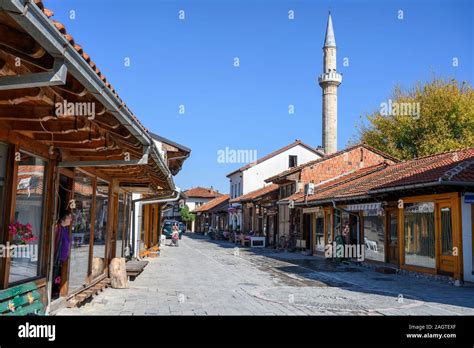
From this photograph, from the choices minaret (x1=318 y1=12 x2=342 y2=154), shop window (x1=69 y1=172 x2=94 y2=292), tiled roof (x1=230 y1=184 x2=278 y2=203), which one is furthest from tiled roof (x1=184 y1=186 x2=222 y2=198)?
shop window (x1=69 y1=172 x2=94 y2=292)

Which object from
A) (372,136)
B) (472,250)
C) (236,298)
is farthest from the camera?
(372,136)

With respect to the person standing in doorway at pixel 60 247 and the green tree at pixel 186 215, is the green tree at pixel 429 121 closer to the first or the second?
the person standing in doorway at pixel 60 247

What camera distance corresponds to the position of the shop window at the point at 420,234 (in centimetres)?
1458

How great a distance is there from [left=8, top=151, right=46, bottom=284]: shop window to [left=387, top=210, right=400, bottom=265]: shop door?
13.3m

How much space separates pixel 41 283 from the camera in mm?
6734

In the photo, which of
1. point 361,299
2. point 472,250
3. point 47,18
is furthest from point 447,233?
point 47,18

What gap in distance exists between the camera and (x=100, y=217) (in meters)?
10.8

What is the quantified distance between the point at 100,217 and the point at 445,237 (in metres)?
9.68

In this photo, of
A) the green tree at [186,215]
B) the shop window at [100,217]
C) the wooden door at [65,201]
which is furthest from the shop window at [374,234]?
the green tree at [186,215]

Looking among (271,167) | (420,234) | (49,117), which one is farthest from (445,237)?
(271,167)

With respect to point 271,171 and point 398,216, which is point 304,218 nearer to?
point 398,216

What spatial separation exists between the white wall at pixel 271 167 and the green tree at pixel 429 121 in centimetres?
724

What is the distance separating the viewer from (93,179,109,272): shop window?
1033 centimetres

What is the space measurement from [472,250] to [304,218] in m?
14.5
